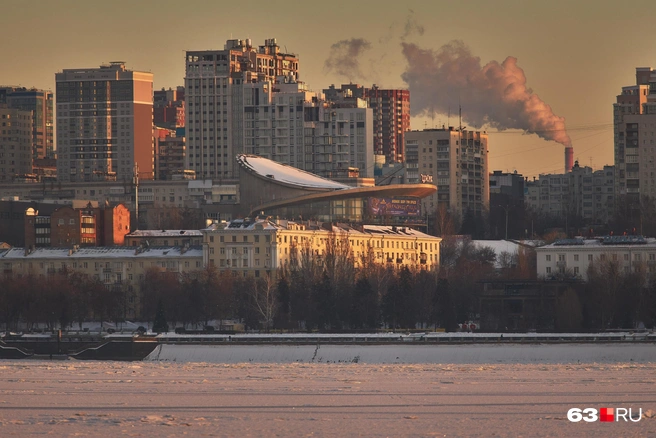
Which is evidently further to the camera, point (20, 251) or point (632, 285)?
point (20, 251)

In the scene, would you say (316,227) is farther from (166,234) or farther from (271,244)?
(166,234)

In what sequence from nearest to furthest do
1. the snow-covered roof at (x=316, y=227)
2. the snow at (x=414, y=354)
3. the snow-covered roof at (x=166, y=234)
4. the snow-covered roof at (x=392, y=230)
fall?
the snow at (x=414, y=354), the snow-covered roof at (x=316, y=227), the snow-covered roof at (x=392, y=230), the snow-covered roof at (x=166, y=234)

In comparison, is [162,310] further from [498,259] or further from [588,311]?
[498,259]

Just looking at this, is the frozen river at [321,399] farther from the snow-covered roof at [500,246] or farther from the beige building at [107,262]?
the snow-covered roof at [500,246]

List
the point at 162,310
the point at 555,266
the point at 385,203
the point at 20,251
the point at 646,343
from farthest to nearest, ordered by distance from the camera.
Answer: the point at 385,203
the point at 20,251
the point at 555,266
the point at 162,310
the point at 646,343

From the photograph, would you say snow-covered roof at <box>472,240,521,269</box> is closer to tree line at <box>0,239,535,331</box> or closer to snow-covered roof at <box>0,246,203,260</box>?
tree line at <box>0,239,535,331</box>

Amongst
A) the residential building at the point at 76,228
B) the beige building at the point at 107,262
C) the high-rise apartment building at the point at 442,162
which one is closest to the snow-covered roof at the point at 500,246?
the beige building at the point at 107,262

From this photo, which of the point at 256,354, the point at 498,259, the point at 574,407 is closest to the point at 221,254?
the point at 498,259
